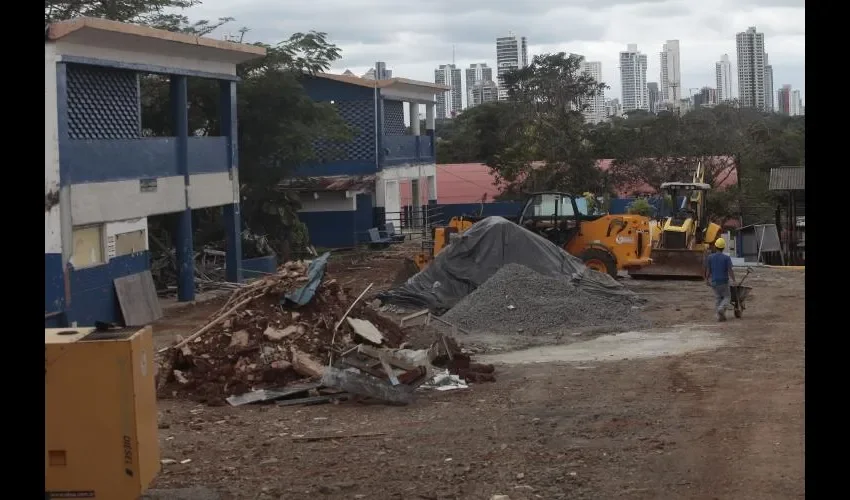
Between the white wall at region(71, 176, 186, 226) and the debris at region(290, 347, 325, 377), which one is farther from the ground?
the white wall at region(71, 176, 186, 226)

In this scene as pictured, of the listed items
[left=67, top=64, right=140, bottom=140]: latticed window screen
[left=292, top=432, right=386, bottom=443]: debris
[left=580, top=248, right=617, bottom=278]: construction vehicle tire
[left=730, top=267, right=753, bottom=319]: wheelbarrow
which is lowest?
[left=292, top=432, right=386, bottom=443]: debris

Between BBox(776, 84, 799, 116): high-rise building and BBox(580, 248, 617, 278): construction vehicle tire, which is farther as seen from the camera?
BBox(776, 84, 799, 116): high-rise building

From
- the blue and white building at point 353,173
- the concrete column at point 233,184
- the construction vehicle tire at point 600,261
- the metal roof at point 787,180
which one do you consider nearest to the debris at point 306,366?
the construction vehicle tire at point 600,261

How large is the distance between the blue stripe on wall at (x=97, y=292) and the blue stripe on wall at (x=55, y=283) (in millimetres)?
506

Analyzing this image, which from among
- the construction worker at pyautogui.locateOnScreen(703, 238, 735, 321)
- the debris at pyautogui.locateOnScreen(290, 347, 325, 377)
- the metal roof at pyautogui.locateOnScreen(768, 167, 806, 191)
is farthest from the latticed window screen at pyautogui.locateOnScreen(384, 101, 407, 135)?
the debris at pyautogui.locateOnScreen(290, 347, 325, 377)

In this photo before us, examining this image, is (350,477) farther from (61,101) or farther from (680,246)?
(680,246)

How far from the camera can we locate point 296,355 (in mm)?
15445

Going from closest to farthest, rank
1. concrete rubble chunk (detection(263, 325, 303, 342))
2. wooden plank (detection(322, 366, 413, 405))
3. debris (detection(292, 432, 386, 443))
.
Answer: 1. debris (detection(292, 432, 386, 443))
2. wooden plank (detection(322, 366, 413, 405))
3. concrete rubble chunk (detection(263, 325, 303, 342))

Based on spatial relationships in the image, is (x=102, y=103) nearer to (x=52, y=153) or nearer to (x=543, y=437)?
(x=52, y=153)

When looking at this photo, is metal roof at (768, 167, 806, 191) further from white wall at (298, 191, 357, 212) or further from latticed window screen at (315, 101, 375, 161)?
latticed window screen at (315, 101, 375, 161)

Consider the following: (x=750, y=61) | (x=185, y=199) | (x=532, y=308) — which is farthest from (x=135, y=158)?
(x=750, y=61)

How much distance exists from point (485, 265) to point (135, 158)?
7.95 m

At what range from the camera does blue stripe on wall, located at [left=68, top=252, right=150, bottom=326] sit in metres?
21.6

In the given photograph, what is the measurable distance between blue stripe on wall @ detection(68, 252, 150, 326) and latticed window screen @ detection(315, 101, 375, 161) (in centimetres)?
2049
